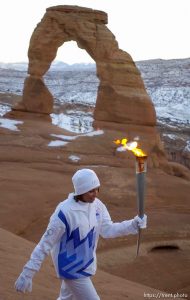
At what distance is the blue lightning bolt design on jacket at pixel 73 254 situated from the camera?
13.1 feet

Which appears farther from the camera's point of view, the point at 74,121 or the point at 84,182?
the point at 74,121

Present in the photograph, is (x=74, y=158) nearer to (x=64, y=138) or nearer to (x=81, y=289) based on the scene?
(x=64, y=138)

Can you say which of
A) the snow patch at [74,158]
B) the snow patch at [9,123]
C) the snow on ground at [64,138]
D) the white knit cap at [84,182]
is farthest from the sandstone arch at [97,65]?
the white knit cap at [84,182]

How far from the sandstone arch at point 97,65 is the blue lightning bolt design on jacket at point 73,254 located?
56.6ft

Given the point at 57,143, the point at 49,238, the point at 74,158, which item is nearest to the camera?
the point at 49,238

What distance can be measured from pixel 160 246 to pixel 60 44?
1285 cm

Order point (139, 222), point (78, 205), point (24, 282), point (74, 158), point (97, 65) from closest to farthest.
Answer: point (24, 282)
point (78, 205)
point (139, 222)
point (74, 158)
point (97, 65)

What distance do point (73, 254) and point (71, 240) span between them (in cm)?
12

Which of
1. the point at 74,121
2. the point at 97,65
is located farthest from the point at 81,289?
the point at 74,121

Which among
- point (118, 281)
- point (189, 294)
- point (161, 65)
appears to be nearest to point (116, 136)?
point (189, 294)

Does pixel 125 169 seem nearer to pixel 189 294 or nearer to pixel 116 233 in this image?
pixel 189 294

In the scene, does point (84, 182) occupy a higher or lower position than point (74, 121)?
higher

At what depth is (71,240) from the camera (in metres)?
4.05

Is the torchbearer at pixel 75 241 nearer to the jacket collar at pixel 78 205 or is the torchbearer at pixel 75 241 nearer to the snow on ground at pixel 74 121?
the jacket collar at pixel 78 205
